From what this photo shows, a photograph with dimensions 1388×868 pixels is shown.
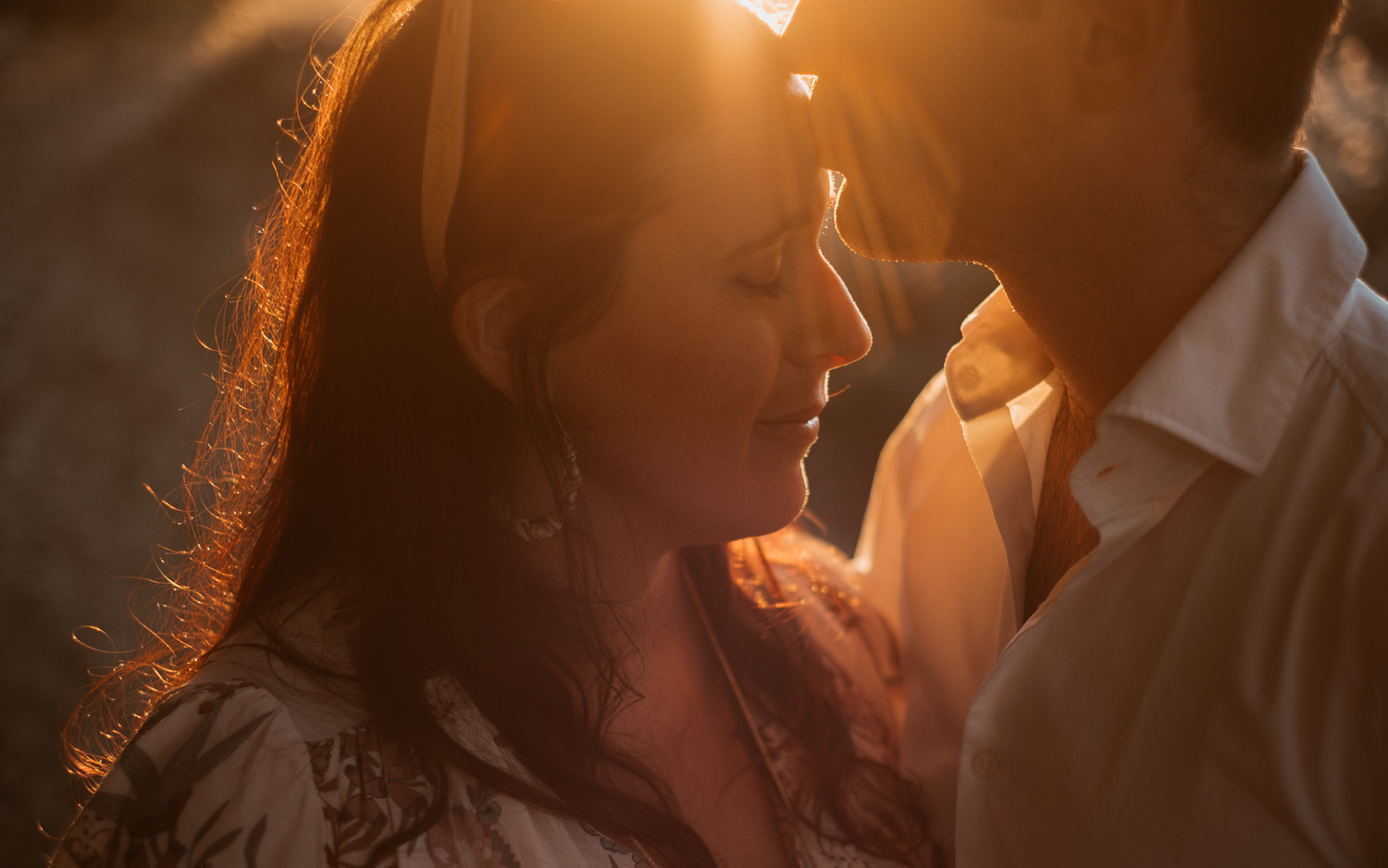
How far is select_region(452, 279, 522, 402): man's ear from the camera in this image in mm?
1456

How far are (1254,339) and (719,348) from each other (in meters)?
0.83

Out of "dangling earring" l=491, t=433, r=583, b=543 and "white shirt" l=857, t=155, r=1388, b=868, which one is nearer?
"white shirt" l=857, t=155, r=1388, b=868

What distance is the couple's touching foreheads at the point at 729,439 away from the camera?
120 cm

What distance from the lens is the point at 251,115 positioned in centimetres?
513

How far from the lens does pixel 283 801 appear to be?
117 cm

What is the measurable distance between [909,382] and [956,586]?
9.97 feet

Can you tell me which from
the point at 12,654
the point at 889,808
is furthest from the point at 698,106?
the point at 12,654

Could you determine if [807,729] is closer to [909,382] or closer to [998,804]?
[998,804]

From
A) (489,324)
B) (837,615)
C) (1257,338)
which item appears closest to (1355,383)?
(1257,338)

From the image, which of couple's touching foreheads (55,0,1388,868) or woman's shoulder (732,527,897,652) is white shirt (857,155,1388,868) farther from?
woman's shoulder (732,527,897,652)

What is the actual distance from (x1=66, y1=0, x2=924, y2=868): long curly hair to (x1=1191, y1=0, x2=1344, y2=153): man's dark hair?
2.21ft

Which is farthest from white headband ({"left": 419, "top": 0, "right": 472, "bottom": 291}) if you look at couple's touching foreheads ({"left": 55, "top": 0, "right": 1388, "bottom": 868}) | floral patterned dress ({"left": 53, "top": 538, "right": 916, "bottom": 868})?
floral patterned dress ({"left": 53, "top": 538, "right": 916, "bottom": 868})

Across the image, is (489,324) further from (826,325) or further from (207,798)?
(207,798)

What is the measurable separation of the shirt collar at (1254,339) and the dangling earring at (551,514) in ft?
2.98
